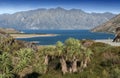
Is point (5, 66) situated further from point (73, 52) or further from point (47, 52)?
point (73, 52)

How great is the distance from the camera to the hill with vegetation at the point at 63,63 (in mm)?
100000

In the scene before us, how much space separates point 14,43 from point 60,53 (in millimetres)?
64137

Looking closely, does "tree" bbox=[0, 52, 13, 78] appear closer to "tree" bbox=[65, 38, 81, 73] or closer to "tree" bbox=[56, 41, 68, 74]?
"tree" bbox=[56, 41, 68, 74]

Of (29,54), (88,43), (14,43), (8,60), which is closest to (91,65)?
(29,54)

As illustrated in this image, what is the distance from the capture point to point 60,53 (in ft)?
366

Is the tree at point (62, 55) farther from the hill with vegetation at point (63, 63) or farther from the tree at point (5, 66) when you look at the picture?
the tree at point (5, 66)

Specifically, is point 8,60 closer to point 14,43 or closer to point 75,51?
point 75,51

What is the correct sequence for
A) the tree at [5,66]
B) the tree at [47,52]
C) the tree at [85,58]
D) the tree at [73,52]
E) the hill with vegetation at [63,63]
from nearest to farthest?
1. the tree at [5,66]
2. the hill with vegetation at [63,63]
3. the tree at [73,52]
4. the tree at [85,58]
5. the tree at [47,52]

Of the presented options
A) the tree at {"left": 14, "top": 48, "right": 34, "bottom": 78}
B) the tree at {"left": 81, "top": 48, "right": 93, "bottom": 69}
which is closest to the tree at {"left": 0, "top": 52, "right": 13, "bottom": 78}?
the tree at {"left": 14, "top": 48, "right": 34, "bottom": 78}

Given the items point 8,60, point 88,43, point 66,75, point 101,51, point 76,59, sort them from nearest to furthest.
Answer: point 8,60 < point 66,75 < point 76,59 < point 101,51 < point 88,43

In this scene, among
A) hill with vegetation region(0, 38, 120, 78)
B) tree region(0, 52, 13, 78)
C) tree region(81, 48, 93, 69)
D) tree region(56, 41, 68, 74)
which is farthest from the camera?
tree region(81, 48, 93, 69)

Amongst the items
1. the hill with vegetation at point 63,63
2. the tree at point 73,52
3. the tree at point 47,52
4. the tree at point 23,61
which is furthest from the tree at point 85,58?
the tree at point 23,61

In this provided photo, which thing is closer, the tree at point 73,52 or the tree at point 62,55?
the tree at point 62,55

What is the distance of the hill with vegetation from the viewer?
100000 millimetres
